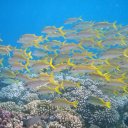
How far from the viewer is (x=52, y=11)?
148 m

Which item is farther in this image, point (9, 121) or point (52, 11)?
point (52, 11)

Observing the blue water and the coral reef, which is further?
the blue water

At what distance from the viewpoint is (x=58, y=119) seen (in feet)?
23.4

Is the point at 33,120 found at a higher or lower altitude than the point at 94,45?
lower

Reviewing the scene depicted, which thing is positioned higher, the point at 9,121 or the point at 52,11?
the point at 52,11

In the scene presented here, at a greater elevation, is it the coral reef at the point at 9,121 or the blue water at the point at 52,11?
the blue water at the point at 52,11

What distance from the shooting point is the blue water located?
339ft

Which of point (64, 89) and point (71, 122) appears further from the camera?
point (64, 89)

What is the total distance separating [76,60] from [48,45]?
7.15 feet

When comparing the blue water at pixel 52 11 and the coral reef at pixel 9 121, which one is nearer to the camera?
the coral reef at pixel 9 121

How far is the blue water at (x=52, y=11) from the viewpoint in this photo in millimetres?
103425

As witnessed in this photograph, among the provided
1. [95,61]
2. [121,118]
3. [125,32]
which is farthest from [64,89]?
[125,32]

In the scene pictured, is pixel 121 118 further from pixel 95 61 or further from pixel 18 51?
pixel 18 51

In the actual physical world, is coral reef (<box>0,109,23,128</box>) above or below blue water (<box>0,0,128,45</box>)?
below
